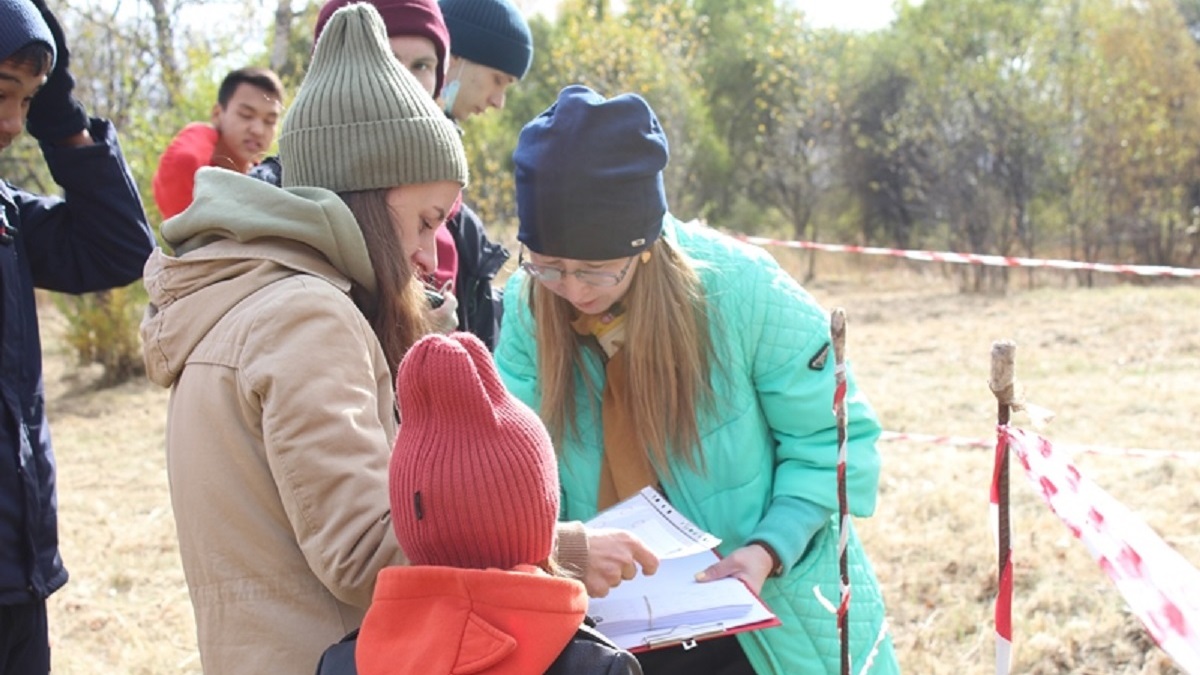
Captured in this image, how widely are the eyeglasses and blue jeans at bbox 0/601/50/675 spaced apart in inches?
45.8

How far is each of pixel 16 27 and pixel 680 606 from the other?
155 centimetres

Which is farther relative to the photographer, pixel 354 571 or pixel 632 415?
pixel 632 415

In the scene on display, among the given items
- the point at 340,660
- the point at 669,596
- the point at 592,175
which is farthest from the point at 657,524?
the point at 340,660

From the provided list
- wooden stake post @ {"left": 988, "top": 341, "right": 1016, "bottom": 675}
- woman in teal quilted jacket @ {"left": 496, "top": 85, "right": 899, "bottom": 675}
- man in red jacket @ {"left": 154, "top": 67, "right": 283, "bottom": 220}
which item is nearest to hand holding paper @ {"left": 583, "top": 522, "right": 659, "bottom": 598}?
woman in teal quilted jacket @ {"left": 496, "top": 85, "right": 899, "bottom": 675}

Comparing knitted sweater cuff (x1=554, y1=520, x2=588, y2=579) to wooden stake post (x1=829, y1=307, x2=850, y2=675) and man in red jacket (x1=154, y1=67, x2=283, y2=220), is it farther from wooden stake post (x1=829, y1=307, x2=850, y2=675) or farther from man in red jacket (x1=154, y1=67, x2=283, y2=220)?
man in red jacket (x1=154, y1=67, x2=283, y2=220)

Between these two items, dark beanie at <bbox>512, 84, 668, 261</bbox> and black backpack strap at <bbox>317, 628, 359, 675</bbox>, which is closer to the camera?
black backpack strap at <bbox>317, 628, 359, 675</bbox>

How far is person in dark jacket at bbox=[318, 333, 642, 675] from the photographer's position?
123 centimetres

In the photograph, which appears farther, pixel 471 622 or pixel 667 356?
pixel 667 356

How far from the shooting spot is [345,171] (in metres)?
1.63

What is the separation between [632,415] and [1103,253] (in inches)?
718

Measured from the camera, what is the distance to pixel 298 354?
4.62ft

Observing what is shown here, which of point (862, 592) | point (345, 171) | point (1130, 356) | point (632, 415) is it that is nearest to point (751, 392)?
point (632, 415)

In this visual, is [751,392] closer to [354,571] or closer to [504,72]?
[354,571]

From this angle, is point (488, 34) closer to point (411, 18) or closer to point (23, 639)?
point (411, 18)
